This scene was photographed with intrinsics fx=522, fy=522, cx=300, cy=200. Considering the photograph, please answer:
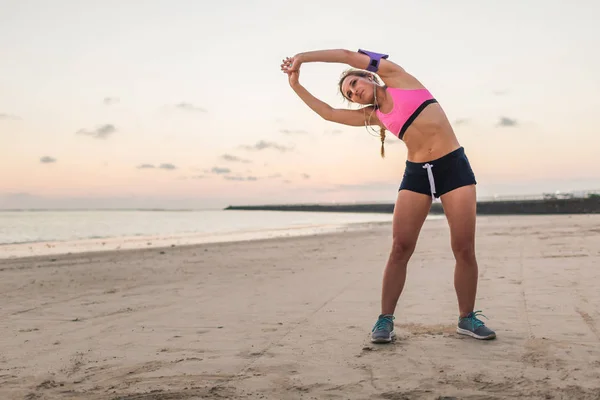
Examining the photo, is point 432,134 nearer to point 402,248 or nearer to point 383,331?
point 402,248

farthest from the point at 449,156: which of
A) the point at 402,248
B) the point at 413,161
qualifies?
the point at 402,248

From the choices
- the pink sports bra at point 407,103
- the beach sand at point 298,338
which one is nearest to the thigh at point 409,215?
the pink sports bra at point 407,103

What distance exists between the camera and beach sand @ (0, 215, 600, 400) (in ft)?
9.45

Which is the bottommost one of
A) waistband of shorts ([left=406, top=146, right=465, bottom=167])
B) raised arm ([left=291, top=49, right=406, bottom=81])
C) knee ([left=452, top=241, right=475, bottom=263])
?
knee ([left=452, top=241, right=475, bottom=263])

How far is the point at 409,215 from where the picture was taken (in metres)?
3.91

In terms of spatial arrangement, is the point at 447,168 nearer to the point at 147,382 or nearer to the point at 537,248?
the point at 147,382

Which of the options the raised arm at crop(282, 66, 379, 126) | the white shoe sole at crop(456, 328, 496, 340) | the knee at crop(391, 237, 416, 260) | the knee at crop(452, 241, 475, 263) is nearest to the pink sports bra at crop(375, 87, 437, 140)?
the raised arm at crop(282, 66, 379, 126)

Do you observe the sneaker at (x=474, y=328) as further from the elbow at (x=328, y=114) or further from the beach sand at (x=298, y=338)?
the elbow at (x=328, y=114)

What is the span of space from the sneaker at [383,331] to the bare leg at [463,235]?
0.58 metres

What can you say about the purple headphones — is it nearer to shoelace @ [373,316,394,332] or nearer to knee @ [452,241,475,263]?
knee @ [452,241,475,263]

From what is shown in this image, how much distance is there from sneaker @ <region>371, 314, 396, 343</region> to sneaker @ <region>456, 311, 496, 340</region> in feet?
1.70

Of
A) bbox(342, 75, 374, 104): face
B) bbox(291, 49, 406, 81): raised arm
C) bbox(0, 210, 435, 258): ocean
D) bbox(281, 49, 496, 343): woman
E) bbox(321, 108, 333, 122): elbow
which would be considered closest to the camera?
bbox(291, 49, 406, 81): raised arm

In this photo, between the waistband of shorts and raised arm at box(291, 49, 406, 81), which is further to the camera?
the waistband of shorts

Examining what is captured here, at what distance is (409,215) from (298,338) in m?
1.25
